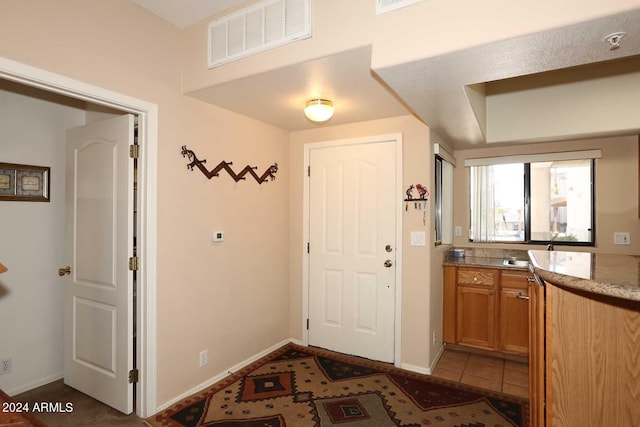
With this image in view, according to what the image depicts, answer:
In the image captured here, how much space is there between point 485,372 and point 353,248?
5.30ft

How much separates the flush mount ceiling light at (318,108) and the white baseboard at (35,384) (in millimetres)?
2959

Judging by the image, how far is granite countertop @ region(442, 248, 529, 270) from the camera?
351 cm

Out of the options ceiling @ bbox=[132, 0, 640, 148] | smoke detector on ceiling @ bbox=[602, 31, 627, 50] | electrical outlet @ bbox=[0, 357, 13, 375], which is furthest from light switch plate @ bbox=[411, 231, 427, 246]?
electrical outlet @ bbox=[0, 357, 13, 375]

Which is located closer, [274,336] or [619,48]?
[619,48]

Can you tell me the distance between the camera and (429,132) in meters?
3.02

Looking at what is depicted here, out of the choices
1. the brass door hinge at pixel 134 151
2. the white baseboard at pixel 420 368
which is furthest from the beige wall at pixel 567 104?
the brass door hinge at pixel 134 151

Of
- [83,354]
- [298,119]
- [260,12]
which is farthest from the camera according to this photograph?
[298,119]

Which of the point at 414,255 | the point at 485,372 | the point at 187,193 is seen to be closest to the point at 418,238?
the point at 414,255

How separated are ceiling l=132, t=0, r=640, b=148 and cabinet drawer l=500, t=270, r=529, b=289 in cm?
134

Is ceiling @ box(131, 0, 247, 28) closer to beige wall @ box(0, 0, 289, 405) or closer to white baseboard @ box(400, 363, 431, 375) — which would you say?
beige wall @ box(0, 0, 289, 405)

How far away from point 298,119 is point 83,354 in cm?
261

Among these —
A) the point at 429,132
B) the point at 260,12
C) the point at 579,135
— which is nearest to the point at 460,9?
the point at 260,12

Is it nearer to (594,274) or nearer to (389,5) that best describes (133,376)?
(594,274)

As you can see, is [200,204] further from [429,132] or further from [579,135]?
[579,135]
